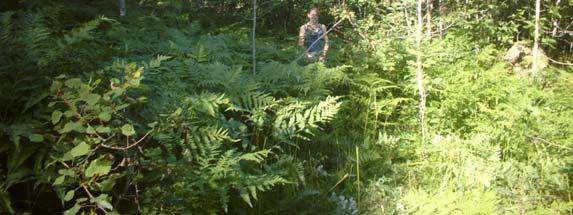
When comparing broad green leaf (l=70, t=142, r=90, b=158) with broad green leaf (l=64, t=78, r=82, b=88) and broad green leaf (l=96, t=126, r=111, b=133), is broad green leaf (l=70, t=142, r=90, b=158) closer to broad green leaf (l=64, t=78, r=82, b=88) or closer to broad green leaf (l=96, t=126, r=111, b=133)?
broad green leaf (l=96, t=126, r=111, b=133)

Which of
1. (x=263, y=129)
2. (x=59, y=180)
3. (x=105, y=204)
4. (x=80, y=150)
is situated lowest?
(x=263, y=129)

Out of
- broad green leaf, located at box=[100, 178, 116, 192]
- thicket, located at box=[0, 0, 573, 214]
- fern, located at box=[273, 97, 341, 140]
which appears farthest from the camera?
fern, located at box=[273, 97, 341, 140]

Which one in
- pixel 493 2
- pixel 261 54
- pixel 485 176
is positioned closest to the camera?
pixel 485 176

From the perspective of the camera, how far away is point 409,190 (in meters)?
3.78

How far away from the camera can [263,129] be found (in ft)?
12.5

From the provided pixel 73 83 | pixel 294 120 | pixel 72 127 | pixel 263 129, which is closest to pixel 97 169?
pixel 72 127

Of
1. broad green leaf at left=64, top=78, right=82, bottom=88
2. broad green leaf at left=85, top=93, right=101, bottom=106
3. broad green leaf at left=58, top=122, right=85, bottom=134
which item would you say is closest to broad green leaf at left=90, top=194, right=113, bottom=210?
broad green leaf at left=58, top=122, right=85, bottom=134

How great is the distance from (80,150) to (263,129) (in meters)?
1.89

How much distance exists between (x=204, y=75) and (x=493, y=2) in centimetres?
771

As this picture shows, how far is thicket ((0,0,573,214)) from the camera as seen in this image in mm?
2258

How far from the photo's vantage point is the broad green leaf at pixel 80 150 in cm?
203

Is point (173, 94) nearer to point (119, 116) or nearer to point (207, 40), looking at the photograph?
point (119, 116)

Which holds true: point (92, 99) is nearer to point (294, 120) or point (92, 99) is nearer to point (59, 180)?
point (59, 180)

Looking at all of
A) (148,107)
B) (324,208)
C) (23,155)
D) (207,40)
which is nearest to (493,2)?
(207,40)
